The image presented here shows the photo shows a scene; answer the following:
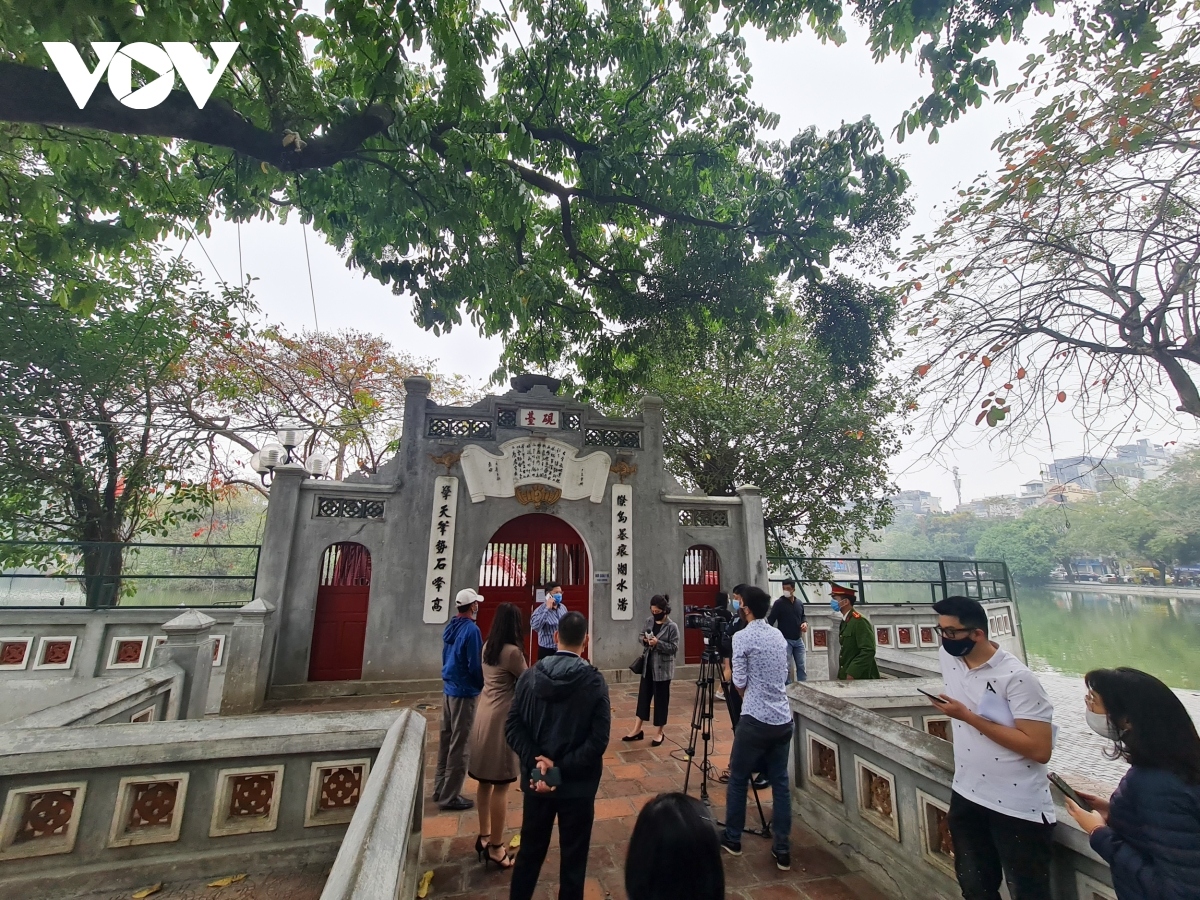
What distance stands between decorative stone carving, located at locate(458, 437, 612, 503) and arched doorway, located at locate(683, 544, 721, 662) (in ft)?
7.24

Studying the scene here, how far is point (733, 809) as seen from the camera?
3506mm

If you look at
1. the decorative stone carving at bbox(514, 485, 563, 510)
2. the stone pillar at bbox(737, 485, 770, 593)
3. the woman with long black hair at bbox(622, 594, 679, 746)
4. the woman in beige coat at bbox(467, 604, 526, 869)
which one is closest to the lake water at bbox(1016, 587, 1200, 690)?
the stone pillar at bbox(737, 485, 770, 593)

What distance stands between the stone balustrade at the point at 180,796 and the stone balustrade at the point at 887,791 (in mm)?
2788

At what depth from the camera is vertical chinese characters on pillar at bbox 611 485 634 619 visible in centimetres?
876

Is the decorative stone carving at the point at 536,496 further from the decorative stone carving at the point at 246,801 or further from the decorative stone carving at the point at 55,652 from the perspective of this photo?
the decorative stone carving at the point at 55,652

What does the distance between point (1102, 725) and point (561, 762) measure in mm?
2225

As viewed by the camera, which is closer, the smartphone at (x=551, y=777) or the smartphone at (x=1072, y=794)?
the smartphone at (x=1072, y=794)

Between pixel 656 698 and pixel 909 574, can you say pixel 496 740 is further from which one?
pixel 909 574

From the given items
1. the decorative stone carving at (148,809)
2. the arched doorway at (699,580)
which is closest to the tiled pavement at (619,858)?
the decorative stone carving at (148,809)

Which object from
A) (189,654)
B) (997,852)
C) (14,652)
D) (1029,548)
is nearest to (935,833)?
(997,852)

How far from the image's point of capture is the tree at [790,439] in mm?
12242

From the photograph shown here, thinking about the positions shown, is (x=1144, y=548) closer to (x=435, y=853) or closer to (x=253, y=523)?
(x=435, y=853)

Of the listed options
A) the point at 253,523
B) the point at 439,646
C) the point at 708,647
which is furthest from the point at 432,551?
the point at 253,523

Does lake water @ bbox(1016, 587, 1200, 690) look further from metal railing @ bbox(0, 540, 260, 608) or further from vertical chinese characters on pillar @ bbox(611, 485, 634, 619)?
metal railing @ bbox(0, 540, 260, 608)
